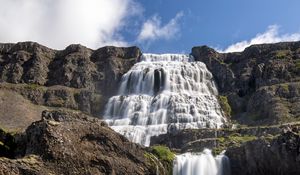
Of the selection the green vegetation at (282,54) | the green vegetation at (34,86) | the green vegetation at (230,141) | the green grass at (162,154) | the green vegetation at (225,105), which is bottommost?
the green grass at (162,154)

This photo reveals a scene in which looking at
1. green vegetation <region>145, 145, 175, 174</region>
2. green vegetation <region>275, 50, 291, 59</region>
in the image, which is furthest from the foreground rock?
green vegetation <region>275, 50, 291, 59</region>

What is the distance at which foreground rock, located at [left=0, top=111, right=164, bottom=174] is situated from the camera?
52.0 metres

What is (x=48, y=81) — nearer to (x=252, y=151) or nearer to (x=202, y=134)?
(x=202, y=134)

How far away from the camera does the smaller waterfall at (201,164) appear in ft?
234

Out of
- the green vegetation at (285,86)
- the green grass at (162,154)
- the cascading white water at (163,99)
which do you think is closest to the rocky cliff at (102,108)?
the green vegetation at (285,86)

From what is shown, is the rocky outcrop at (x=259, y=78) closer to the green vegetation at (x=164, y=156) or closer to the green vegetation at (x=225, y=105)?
the green vegetation at (x=225, y=105)

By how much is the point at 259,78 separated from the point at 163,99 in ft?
83.1

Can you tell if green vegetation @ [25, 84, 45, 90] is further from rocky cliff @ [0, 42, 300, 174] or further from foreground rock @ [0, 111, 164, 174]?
foreground rock @ [0, 111, 164, 174]

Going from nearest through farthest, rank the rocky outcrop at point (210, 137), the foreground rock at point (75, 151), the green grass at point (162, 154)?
the foreground rock at point (75, 151) → the green grass at point (162, 154) → the rocky outcrop at point (210, 137)

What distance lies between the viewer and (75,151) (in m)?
55.4

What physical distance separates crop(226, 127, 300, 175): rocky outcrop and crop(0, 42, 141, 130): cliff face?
2200 inches

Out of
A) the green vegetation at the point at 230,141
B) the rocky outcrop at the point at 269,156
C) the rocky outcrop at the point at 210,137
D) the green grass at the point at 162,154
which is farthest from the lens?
the rocky outcrop at the point at 210,137

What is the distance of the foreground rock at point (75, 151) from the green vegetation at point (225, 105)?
54344mm

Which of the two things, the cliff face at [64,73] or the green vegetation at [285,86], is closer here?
the green vegetation at [285,86]
